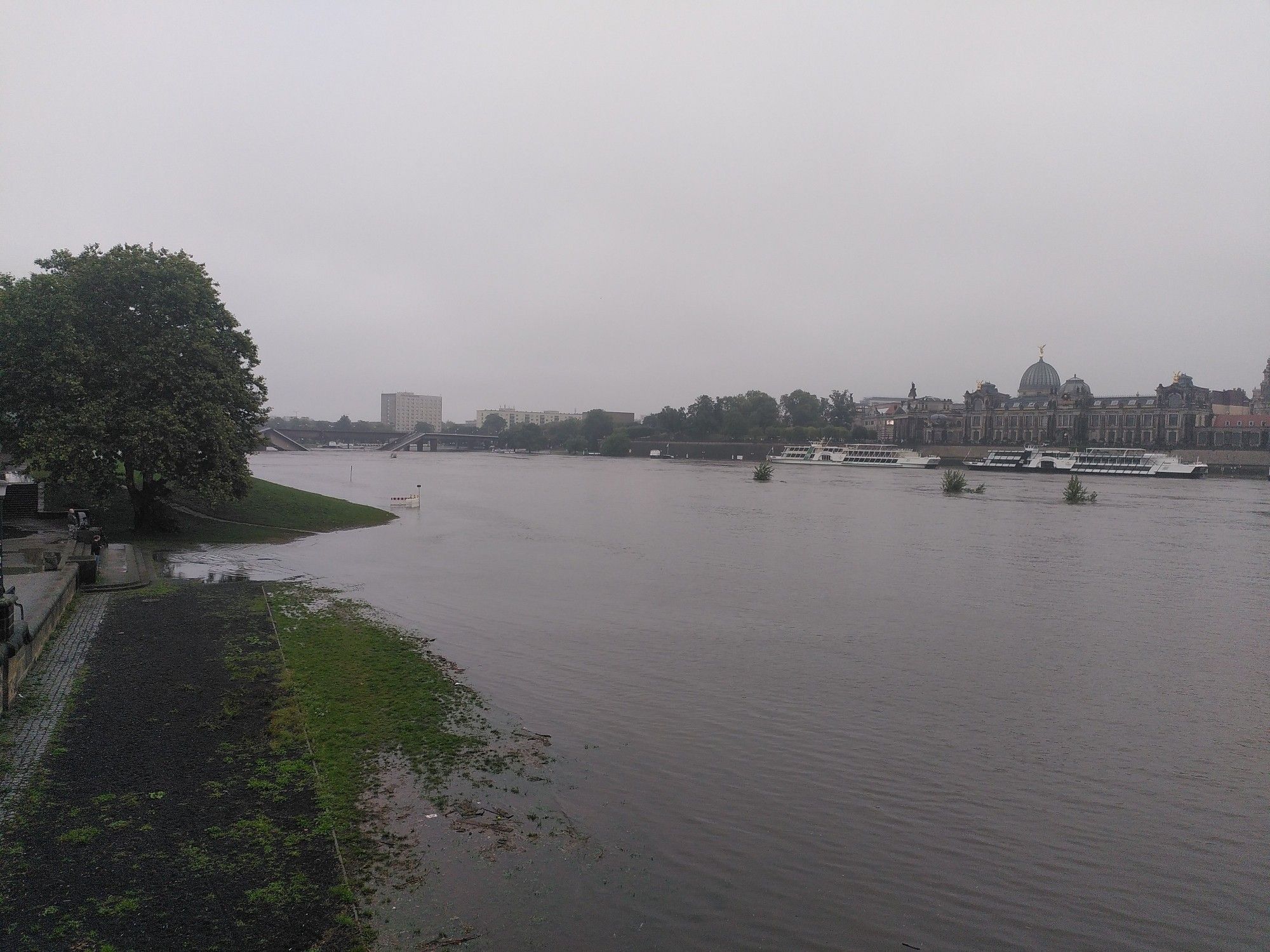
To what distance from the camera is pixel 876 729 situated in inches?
564

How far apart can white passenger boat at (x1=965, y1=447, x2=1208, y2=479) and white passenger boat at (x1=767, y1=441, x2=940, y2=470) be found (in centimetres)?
909

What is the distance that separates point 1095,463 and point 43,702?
6022 inches

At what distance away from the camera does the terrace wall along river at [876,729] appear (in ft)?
29.5

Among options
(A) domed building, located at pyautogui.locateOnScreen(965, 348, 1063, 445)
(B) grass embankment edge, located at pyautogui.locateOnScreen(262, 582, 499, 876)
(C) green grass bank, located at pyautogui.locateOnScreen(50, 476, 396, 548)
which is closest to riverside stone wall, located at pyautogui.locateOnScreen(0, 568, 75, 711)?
(B) grass embankment edge, located at pyautogui.locateOnScreen(262, 582, 499, 876)

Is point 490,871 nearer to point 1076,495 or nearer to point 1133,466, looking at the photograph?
point 1076,495

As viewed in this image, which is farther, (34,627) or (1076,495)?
(1076,495)

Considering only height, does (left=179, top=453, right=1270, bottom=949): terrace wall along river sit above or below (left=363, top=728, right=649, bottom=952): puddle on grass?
below

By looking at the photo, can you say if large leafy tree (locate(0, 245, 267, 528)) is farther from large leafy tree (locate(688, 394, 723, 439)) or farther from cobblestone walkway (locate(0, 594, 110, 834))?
large leafy tree (locate(688, 394, 723, 439))

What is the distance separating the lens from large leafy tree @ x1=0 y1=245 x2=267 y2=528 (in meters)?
29.1

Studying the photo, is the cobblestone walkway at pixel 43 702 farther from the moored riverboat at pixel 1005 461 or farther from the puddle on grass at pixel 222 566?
the moored riverboat at pixel 1005 461

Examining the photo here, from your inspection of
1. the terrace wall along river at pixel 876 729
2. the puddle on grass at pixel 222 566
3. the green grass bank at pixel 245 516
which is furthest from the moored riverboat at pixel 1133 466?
the puddle on grass at pixel 222 566

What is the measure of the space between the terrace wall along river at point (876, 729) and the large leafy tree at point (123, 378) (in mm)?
4707

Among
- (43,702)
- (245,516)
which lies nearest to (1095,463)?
(245,516)

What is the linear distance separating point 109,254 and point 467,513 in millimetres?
26184
